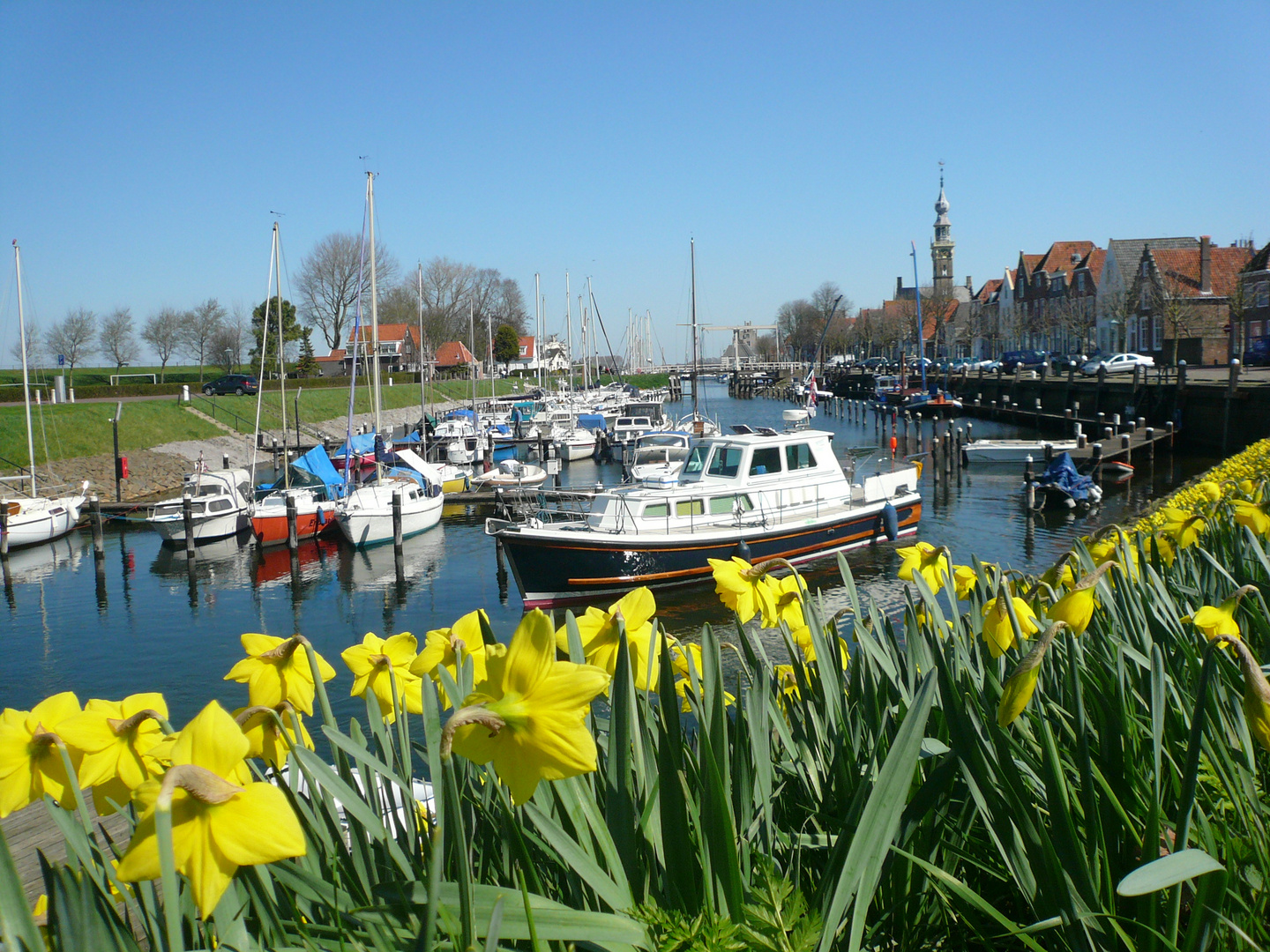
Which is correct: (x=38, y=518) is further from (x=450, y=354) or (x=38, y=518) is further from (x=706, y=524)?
(x=450, y=354)

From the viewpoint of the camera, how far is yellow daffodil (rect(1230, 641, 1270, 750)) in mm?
1295

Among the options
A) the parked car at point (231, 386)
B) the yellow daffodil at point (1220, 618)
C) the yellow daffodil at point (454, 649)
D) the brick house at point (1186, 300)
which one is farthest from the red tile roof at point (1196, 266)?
the yellow daffodil at point (454, 649)

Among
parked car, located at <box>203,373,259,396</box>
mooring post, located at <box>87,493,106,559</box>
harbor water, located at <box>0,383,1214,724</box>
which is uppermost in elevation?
parked car, located at <box>203,373,259,396</box>

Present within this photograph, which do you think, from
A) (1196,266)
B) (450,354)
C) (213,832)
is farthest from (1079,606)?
(450,354)

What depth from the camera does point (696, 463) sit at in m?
19.0

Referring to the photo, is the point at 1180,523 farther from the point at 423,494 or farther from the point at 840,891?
the point at 423,494

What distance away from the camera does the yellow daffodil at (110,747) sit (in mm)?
1496

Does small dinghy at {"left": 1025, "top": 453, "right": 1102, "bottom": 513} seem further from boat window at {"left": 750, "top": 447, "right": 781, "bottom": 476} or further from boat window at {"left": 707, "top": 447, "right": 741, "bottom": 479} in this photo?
boat window at {"left": 707, "top": 447, "right": 741, "bottom": 479}

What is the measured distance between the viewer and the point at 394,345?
9131 centimetres

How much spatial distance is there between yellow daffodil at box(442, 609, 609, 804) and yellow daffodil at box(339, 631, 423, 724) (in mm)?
1003

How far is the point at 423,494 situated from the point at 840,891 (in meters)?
26.3

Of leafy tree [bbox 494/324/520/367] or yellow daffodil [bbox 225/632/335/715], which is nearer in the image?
yellow daffodil [bbox 225/632/335/715]

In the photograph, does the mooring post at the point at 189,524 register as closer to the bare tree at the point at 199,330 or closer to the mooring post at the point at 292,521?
the mooring post at the point at 292,521

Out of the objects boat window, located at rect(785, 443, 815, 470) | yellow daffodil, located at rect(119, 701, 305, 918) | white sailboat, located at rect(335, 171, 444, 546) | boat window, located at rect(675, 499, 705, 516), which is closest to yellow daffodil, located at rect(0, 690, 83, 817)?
yellow daffodil, located at rect(119, 701, 305, 918)
